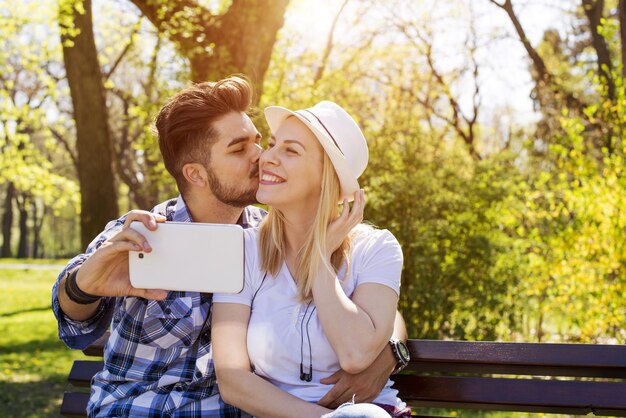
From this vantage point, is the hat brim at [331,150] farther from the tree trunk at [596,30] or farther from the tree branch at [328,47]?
the tree branch at [328,47]

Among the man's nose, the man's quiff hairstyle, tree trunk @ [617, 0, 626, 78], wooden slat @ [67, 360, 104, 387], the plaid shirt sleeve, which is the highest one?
tree trunk @ [617, 0, 626, 78]

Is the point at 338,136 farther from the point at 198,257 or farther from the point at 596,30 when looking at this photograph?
the point at 596,30

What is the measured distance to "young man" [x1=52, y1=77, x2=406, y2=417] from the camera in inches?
112

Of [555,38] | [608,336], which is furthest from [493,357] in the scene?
[555,38]

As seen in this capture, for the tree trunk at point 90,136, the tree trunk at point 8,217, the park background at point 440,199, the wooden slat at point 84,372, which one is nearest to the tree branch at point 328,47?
the park background at point 440,199

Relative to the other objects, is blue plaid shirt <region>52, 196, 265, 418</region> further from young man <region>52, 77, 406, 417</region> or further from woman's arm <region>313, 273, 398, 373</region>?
woman's arm <region>313, 273, 398, 373</region>

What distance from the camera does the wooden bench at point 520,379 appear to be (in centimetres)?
327

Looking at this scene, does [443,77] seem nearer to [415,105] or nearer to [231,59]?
[415,105]

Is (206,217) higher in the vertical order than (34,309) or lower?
higher

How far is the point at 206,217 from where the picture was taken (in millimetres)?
3377

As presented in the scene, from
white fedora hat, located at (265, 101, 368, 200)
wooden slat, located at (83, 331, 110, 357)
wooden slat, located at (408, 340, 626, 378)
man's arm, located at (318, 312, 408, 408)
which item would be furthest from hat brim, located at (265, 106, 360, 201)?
wooden slat, located at (83, 331, 110, 357)

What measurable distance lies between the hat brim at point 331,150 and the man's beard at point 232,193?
0.29m

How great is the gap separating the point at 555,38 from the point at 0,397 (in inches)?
757

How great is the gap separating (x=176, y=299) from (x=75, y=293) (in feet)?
1.23
